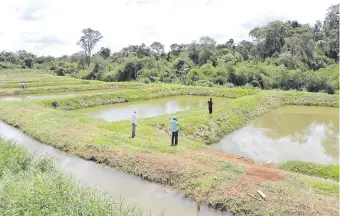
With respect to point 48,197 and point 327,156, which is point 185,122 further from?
point 48,197

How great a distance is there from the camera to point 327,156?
13.7 metres

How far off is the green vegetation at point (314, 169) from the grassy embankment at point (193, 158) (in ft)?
3.32

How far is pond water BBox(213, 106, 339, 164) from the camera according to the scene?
44.8 feet

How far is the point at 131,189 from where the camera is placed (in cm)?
984

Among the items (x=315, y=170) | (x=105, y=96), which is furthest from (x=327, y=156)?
(x=105, y=96)

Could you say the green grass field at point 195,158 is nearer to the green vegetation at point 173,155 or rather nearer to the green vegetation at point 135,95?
the green vegetation at point 173,155

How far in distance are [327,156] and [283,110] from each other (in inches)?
498

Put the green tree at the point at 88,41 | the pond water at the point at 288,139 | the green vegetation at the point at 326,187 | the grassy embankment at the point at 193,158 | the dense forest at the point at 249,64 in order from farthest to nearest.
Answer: the green tree at the point at 88,41 → the dense forest at the point at 249,64 → the pond water at the point at 288,139 → the green vegetation at the point at 326,187 → the grassy embankment at the point at 193,158

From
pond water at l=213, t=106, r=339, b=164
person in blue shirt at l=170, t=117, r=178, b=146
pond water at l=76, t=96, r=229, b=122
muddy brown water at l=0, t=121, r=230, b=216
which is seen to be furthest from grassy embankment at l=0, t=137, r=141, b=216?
pond water at l=76, t=96, r=229, b=122

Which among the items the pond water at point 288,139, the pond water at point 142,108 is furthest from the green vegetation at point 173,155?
the pond water at point 142,108

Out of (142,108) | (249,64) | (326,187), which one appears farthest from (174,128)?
(249,64)

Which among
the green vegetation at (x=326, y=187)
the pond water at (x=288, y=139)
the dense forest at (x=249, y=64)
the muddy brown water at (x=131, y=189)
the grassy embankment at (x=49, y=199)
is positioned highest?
the dense forest at (x=249, y=64)

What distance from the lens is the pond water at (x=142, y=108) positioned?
2312cm

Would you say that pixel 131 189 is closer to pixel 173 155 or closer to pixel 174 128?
pixel 173 155
